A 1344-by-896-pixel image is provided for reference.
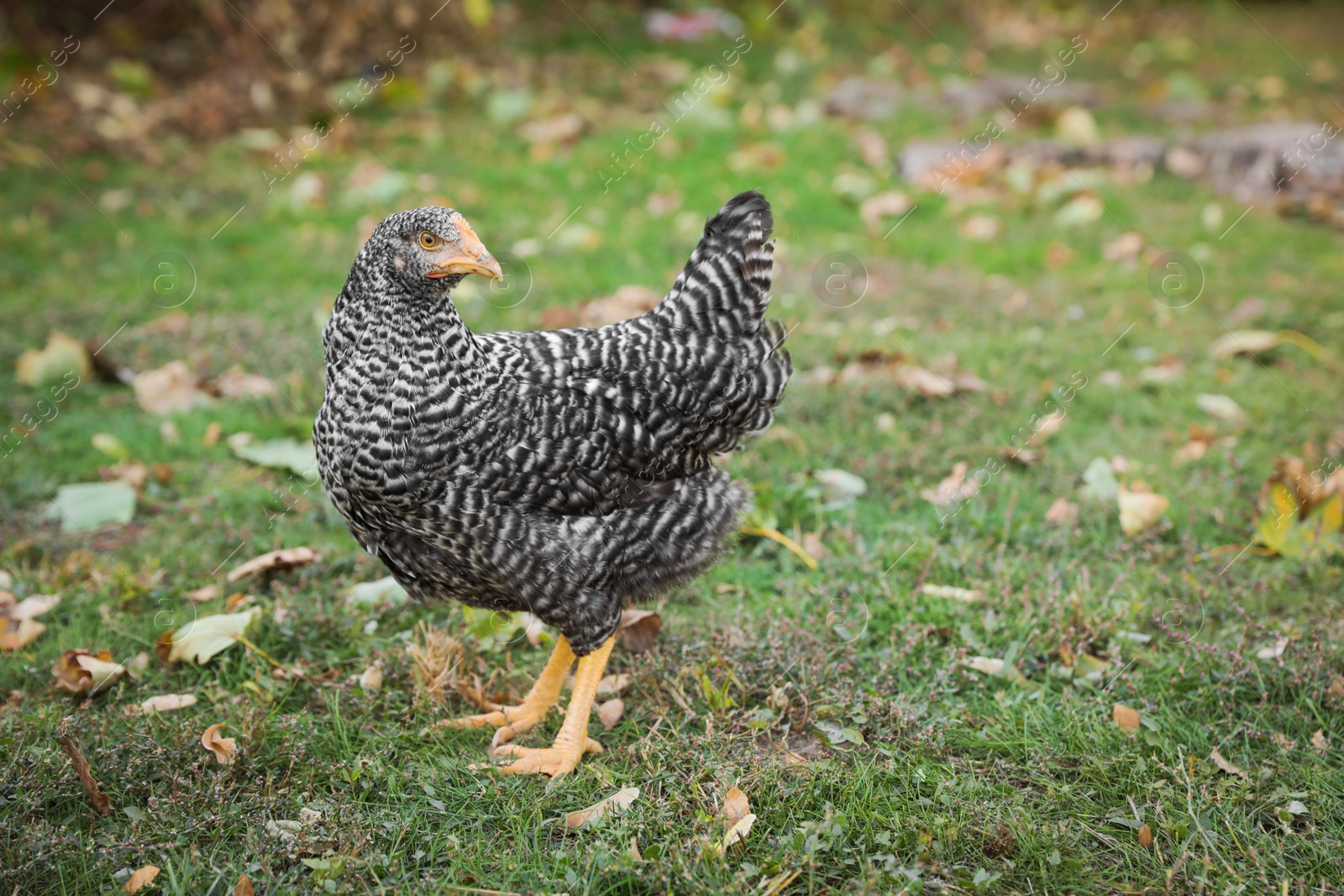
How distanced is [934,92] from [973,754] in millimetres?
8541

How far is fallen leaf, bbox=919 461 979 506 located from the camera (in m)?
4.41

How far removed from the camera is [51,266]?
6.83 metres

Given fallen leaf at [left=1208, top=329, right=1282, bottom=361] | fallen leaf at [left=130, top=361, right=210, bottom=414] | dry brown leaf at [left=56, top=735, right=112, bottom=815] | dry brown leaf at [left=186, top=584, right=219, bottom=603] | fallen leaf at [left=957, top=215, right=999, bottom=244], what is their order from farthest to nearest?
fallen leaf at [left=957, top=215, right=999, bottom=244]
fallen leaf at [left=1208, top=329, right=1282, bottom=361]
fallen leaf at [left=130, top=361, right=210, bottom=414]
dry brown leaf at [left=186, top=584, right=219, bottom=603]
dry brown leaf at [left=56, top=735, right=112, bottom=815]

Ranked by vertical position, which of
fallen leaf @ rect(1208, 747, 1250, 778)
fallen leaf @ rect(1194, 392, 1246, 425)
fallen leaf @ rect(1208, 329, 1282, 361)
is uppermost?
fallen leaf @ rect(1208, 747, 1250, 778)

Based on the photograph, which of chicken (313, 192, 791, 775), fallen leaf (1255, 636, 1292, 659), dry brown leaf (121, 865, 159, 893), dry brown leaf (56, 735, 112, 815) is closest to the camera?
dry brown leaf (121, 865, 159, 893)

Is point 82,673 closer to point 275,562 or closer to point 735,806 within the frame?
point 275,562

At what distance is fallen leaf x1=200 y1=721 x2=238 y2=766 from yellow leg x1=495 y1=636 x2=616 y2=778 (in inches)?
29.9

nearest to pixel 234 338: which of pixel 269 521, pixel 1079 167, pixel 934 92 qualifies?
pixel 269 521

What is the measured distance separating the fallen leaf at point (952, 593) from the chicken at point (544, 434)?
2.80 feet

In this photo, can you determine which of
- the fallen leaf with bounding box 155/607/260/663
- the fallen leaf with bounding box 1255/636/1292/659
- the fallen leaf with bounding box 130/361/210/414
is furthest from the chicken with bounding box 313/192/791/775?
the fallen leaf with bounding box 130/361/210/414

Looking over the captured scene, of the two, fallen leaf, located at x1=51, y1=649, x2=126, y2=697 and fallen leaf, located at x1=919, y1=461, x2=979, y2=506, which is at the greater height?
fallen leaf, located at x1=51, y1=649, x2=126, y2=697

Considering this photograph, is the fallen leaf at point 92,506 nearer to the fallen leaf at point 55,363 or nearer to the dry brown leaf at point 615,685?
the fallen leaf at point 55,363

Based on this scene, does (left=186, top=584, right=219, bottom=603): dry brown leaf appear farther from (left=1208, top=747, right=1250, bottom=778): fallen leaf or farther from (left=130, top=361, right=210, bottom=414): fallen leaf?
(left=1208, top=747, right=1250, bottom=778): fallen leaf

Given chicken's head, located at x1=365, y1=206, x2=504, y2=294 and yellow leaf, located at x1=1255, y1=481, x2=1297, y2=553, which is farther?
yellow leaf, located at x1=1255, y1=481, x2=1297, y2=553
